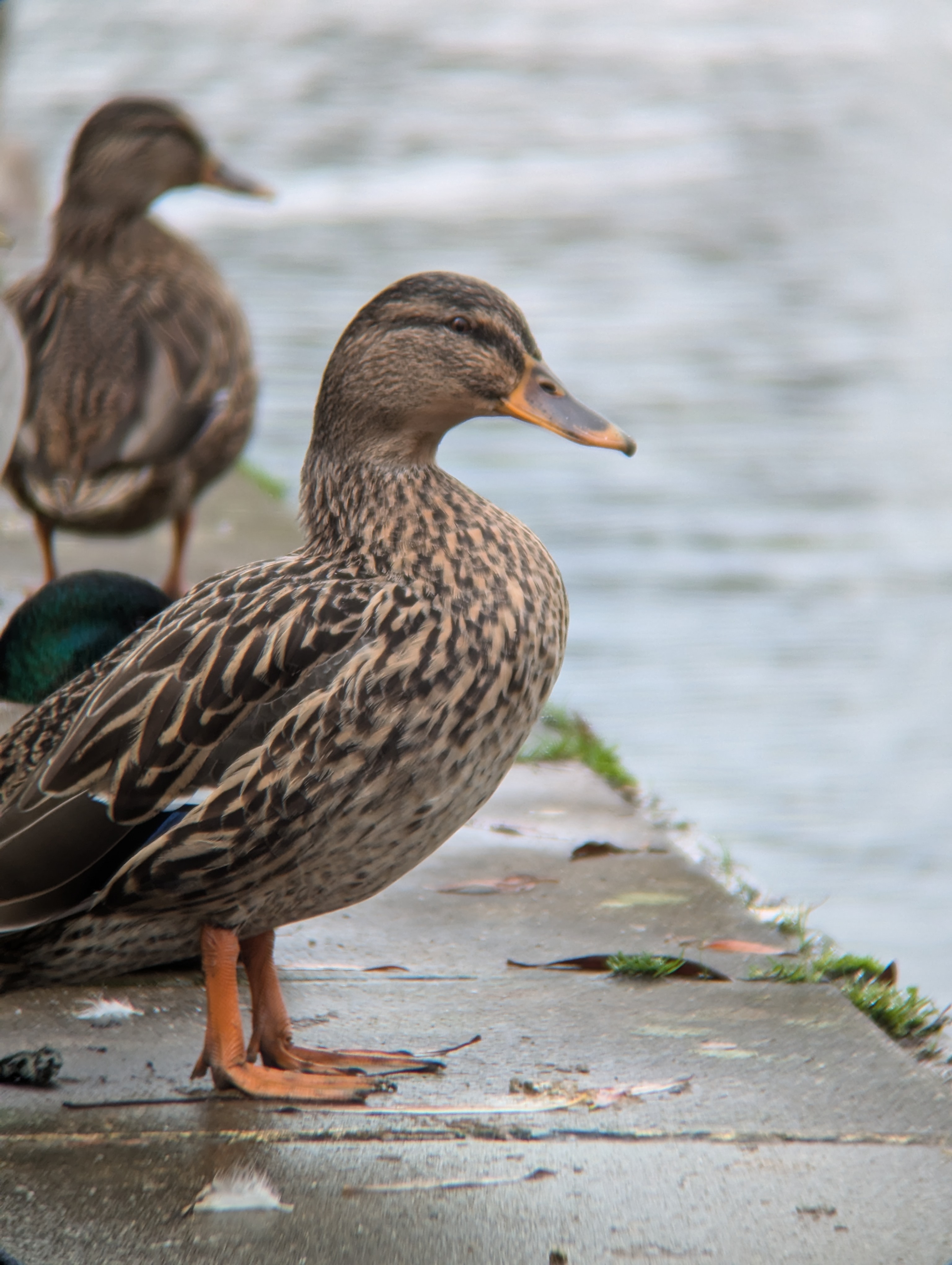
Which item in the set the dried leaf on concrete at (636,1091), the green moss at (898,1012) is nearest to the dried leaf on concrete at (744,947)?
the green moss at (898,1012)

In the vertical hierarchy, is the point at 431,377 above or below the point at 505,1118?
above

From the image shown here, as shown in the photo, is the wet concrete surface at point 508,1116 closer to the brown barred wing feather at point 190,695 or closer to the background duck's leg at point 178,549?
the brown barred wing feather at point 190,695

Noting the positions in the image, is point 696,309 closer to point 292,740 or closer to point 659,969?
point 659,969

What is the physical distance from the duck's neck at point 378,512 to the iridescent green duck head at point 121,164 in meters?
2.76

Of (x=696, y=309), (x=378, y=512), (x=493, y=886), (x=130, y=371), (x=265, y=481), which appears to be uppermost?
(x=378, y=512)

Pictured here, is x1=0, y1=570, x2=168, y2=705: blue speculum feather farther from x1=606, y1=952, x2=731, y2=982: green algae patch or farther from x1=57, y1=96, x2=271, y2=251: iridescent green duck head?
x1=57, y1=96, x2=271, y2=251: iridescent green duck head

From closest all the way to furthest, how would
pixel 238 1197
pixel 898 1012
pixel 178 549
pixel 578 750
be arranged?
pixel 238 1197 → pixel 898 1012 → pixel 578 750 → pixel 178 549

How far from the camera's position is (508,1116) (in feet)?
9.21

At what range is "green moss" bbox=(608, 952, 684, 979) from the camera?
3.39 meters

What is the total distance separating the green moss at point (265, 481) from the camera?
296 inches

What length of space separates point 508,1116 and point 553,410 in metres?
1.17

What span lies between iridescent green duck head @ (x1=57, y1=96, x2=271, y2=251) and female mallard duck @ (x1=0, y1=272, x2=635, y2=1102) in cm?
280

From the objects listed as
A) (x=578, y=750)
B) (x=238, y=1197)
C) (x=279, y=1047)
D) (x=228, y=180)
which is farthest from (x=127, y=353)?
(x=238, y=1197)

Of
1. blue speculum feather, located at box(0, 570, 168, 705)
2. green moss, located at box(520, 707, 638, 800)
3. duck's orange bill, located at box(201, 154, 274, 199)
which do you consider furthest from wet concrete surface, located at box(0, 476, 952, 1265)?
Answer: duck's orange bill, located at box(201, 154, 274, 199)
